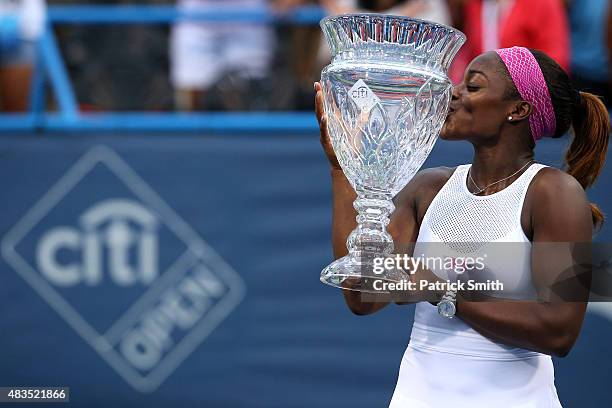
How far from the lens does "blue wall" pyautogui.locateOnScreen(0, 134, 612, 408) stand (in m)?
3.71

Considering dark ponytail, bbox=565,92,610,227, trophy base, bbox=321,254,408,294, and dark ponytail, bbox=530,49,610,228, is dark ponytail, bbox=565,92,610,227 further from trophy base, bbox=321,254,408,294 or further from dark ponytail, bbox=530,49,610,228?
trophy base, bbox=321,254,408,294

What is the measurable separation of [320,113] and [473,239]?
1.34 ft

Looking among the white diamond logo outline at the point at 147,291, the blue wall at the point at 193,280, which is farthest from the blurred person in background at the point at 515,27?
the white diamond logo outline at the point at 147,291

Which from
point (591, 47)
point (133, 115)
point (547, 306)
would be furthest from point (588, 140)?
point (591, 47)

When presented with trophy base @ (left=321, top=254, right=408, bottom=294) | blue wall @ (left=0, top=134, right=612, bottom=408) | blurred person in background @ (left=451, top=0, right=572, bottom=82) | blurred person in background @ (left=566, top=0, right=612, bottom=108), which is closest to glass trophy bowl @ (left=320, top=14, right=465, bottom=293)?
trophy base @ (left=321, top=254, right=408, bottom=294)

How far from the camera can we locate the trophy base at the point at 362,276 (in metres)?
1.75

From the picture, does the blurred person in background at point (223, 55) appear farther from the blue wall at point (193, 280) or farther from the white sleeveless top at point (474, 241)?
the white sleeveless top at point (474, 241)

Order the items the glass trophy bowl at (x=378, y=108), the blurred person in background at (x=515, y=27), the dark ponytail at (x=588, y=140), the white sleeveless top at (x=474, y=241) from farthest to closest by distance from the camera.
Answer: the blurred person in background at (x=515, y=27) < the dark ponytail at (x=588, y=140) < the white sleeveless top at (x=474, y=241) < the glass trophy bowl at (x=378, y=108)

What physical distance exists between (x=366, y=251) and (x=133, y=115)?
2.35 meters

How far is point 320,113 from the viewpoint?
6.33 ft

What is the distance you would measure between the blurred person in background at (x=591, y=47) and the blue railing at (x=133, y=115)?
1.22m

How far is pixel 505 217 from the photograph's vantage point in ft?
6.31

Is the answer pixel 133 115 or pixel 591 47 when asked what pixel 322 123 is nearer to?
pixel 133 115

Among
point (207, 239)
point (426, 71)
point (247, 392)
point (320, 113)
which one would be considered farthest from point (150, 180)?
point (426, 71)
